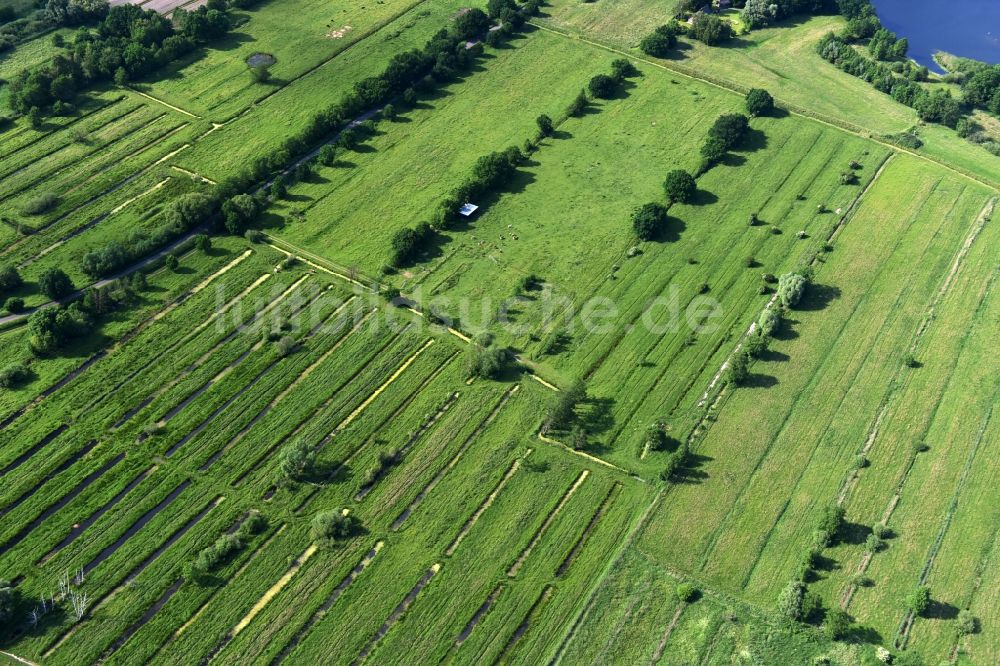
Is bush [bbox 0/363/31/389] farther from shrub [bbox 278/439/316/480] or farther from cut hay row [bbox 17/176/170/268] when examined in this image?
shrub [bbox 278/439/316/480]

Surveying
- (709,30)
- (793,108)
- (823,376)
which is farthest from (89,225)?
(793,108)

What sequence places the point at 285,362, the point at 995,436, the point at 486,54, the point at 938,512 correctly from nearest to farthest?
the point at 938,512 < the point at 995,436 < the point at 285,362 < the point at 486,54

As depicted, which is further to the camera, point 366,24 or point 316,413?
point 366,24

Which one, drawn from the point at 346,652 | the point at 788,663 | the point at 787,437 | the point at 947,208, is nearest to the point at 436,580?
the point at 346,652

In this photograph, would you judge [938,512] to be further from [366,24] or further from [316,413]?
[366,24]

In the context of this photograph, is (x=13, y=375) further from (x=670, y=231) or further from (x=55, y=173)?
(x=670, y=231)

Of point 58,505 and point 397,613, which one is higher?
point 58,505

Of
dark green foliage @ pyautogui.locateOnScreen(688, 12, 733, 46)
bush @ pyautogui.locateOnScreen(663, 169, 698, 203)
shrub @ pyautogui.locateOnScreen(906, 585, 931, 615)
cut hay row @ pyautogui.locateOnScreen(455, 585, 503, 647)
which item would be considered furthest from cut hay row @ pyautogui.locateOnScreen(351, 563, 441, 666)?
dark green foliage @ pyautogui.locateOnScreen(688, 12, 733, 46)
